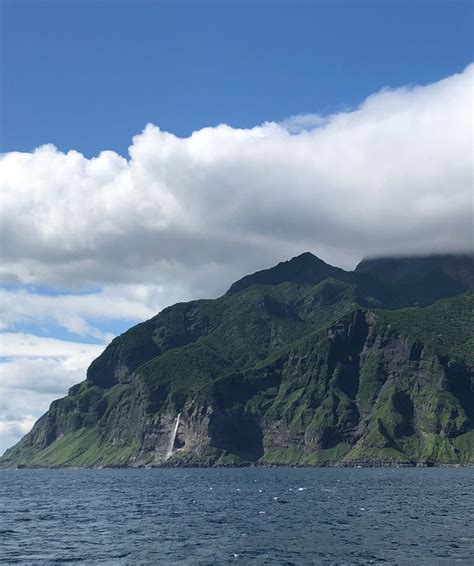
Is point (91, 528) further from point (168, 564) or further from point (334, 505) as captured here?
point (334, 505)

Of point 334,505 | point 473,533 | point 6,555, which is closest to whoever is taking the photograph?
point 6,555

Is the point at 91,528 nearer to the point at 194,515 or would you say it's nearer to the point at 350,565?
the point at 194,515

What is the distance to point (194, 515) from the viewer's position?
163375 millimetres

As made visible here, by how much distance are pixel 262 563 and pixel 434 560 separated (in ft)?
72.4

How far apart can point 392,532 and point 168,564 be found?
43.6 meters

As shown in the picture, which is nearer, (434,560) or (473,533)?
(434,560)

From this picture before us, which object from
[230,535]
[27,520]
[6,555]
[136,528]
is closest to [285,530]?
[230,535]

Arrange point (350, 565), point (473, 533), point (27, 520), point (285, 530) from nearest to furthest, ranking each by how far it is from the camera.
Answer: point (350, 565) < point (473, 533) < point (285, 530) < point (27, 520)

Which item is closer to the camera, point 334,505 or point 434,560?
point 434,560

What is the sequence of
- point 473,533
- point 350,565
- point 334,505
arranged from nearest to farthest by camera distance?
point 350,565, point 473,533, point 334,505

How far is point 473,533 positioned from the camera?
122m

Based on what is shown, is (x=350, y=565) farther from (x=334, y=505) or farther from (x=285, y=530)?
(x=334, y=505)

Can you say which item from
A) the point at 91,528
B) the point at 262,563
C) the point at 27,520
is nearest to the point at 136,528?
Answer: the point at 91,528

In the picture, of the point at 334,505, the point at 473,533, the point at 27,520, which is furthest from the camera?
the point at 334,505
